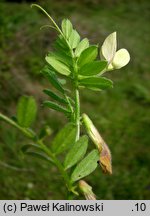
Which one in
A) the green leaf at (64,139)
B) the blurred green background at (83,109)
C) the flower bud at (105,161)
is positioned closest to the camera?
the flower bud at (105,161)

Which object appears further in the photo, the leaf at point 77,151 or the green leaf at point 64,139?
the green leaf at point 64,139

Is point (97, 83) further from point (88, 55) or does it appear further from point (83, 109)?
point (83, 109)

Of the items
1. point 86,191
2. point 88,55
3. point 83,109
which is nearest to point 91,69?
point 88,55

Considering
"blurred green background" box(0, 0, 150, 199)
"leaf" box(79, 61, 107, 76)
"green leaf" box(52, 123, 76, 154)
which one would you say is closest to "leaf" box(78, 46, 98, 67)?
"leaf" box(79, 61, 107, 76)

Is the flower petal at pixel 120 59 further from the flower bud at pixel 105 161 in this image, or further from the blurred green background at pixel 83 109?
the blurred green background at pixel 83 109

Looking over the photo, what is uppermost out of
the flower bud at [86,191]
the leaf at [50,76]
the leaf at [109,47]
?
the leaf at [109,47]

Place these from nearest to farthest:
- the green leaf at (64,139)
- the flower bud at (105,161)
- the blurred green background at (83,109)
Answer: the flower bud at (105,161) < the green leaf at (64,139) < the blurred green background at (83,109)

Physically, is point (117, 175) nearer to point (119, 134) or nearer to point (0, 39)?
point (119, 134)

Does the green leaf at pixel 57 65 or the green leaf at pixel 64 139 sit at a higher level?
the green leaf at pixel 57 65

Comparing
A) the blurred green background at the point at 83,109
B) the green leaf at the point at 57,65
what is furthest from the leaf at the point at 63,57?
the blurred green background at the point at 83,109
